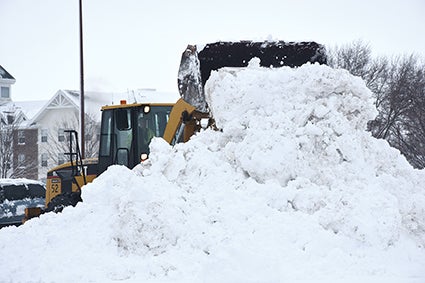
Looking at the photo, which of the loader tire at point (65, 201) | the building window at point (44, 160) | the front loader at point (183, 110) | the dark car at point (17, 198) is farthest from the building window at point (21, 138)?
the loader tire at point (65, 201)

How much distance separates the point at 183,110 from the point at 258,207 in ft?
9.58

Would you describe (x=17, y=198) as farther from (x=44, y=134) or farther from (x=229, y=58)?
(x=44, y=134)

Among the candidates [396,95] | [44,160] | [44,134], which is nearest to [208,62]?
[396,95]

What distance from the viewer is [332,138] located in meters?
6.08

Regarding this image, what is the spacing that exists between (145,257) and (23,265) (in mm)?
1090

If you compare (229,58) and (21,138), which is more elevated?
(229,58)

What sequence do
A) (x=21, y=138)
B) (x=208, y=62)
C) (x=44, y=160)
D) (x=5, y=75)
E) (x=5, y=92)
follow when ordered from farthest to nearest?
(x=5, y=92) → (x=5, y=75) → (x=21, y=138) → (x=44, y=160) → (x=208, y=62)

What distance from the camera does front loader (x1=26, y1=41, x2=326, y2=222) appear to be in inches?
304

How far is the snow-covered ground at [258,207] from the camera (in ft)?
15.7

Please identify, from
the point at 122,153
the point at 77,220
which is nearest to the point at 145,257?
the point at 77,220

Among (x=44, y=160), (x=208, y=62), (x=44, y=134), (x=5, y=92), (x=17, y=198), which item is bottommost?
(x=44, y=160)

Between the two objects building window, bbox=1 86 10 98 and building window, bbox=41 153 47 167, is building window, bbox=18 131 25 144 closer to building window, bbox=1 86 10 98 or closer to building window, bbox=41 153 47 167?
building window, bbox=41 153 47 167

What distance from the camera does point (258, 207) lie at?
17.5ft

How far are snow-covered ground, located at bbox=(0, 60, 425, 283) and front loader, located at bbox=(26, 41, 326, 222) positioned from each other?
3.34 feet
